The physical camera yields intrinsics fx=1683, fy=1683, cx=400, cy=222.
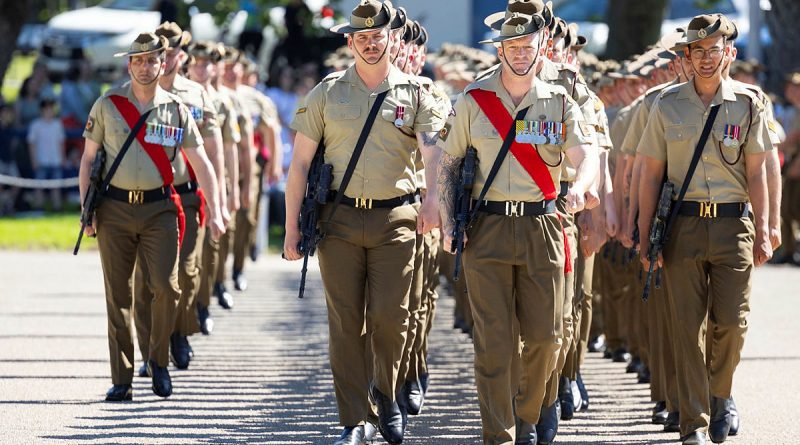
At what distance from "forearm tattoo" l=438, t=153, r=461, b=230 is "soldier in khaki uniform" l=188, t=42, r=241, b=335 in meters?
4.67

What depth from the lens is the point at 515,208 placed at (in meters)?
8.05

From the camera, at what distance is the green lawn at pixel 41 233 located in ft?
70.9

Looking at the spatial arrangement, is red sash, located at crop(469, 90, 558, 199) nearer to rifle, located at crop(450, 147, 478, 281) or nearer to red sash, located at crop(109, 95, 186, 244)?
rifle, located at crop(450, 147, 478, 281)

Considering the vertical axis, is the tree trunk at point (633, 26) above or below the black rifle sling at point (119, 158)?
below

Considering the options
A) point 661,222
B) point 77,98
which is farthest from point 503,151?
point 77,98

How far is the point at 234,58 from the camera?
49.3 feet

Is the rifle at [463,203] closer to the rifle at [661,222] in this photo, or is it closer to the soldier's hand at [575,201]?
the soldier's hand at [575,201]

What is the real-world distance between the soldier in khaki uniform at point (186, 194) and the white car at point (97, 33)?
23.3 m

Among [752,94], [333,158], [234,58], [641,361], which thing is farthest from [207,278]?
[752,94]

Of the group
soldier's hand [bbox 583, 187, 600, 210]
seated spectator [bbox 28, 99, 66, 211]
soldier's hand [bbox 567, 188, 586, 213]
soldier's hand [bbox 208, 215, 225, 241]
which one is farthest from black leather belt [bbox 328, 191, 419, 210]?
seated spectator [bbox 28, 99, 66, 211]

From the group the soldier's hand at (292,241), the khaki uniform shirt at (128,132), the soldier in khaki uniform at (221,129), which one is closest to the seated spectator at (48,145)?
the soldier in khaki uniform at (221,129)

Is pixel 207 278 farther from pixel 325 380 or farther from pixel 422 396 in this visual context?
pixel 422 396

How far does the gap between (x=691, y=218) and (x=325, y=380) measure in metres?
3.61

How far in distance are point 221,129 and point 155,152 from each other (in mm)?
2737
